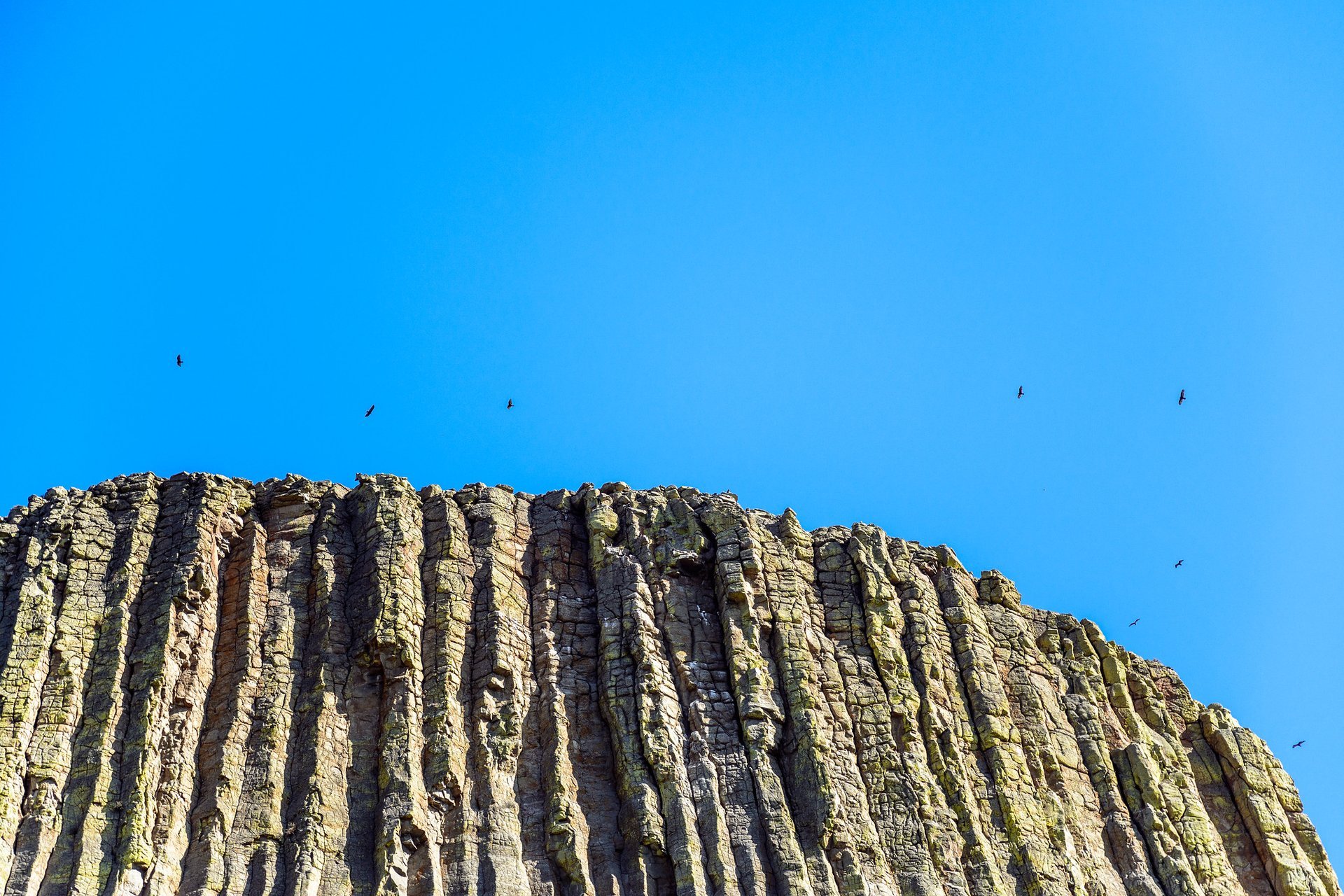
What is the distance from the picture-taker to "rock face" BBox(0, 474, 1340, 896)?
42469 mm

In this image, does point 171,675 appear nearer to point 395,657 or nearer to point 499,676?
point 395,657

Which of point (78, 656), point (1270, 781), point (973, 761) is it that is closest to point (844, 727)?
point (973, 761)

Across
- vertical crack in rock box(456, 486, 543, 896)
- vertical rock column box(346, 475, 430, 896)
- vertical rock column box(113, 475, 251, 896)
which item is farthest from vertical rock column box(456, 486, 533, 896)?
vertical rock column box(113, 475, 251, 896)

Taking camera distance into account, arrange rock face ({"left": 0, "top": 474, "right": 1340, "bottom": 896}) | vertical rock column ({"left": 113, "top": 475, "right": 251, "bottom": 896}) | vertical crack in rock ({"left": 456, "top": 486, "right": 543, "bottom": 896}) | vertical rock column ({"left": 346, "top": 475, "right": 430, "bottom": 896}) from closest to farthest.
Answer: vertical rock column ({"left": 113, "top": 475, "right": 251, "bottom": 896})
vertical rock column ({"left": 346, "top": 475, "right": 430, "bottom": 896})
rock face ({"left": 0, "top": 474, "right": 1340, "bottom": 896})
vertical crack in rock ({"left": 456, "top": 486, "right": 543, "bottom": 896})

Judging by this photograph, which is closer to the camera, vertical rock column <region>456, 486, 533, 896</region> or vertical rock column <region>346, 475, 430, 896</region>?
vertical rock column <region>346, 475, 430, 896</region>

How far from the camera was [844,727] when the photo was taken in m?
46.8

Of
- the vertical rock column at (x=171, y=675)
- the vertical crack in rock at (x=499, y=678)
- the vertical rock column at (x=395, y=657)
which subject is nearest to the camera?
the vertical rock column at (x=171, y=675)

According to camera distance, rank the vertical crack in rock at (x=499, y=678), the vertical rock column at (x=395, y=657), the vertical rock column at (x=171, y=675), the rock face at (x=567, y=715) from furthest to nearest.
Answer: the vertical crack in rock at (x=499, y=678) → the rock face at (x=567, y=715) → the vertical rock column at (x=395, y=657) → the vertical rock column at (x=171, y=675)

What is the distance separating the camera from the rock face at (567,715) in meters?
42.5

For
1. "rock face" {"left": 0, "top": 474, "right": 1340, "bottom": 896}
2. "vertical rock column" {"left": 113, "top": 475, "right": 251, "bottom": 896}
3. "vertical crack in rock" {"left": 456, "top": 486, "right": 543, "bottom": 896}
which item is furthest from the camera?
"vertical crack in rock" {"left": 456, "top": 486, "right": 543, "bottom": 896}

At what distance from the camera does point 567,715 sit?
4584 centimetres

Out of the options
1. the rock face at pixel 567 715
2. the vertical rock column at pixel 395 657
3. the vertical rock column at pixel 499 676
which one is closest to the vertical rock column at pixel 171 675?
the rock face at pixel 567 715

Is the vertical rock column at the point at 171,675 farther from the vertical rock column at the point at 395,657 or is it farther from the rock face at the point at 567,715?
the vertical rock column at the point at 395,657

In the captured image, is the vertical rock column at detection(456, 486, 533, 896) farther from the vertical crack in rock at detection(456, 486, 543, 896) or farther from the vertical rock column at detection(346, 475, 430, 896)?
the vertical rock column at detection(346, 475, 430, 896)
